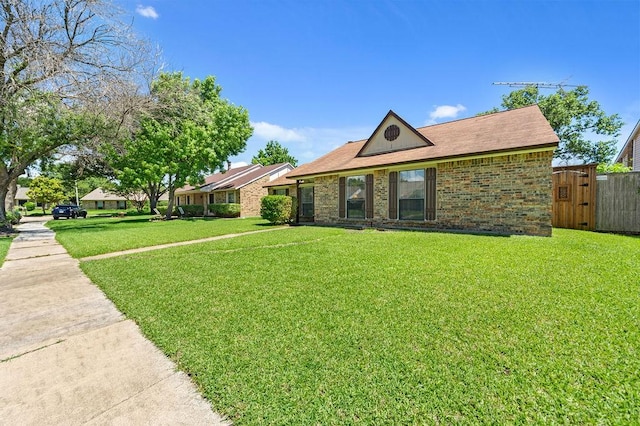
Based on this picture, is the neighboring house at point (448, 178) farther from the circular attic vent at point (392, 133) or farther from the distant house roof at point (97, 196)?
the distant house roof at point (97, 196)

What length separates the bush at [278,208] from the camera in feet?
52.4

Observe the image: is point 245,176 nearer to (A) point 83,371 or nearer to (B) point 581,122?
(A) point 83,371

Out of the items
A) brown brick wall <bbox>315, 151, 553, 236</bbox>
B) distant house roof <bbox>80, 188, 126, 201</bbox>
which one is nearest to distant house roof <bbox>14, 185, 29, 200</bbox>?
distant house roof <bbox>80, 188, 126, 201</bbox>

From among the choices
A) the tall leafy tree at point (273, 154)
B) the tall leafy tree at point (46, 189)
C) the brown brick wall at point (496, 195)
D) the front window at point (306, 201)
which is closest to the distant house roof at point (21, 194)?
the tall leafy tree at point (46, 189)

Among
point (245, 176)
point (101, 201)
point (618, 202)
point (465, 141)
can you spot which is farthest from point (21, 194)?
point (618, 202)

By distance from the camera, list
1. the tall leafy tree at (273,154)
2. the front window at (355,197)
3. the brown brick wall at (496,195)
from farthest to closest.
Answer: the tall leafy tree at (273,154) → the front window at (355,197) → the brown brick wall at (496,195)

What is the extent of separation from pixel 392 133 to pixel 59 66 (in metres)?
13.6

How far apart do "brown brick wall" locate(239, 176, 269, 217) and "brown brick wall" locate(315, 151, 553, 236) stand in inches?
688

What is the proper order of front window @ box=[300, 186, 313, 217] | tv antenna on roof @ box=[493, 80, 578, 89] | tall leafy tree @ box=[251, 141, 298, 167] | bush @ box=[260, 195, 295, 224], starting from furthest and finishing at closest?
tall leafy tree @ box=[251, 141, 298, 167], tv antenna on roof @ box=[493, 80, 578, 89], front window @ box=[300, 186, 313, 217], bush @ box=[260, 195, 295, 224]

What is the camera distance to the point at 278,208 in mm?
15945

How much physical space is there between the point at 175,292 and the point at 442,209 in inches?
375

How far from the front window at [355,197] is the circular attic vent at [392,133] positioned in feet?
7.85

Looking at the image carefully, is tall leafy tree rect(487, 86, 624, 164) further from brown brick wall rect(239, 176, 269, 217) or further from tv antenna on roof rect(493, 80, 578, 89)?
brown brick wall rect(239, 176, 269, 217)

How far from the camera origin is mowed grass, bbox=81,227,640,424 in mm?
2104
